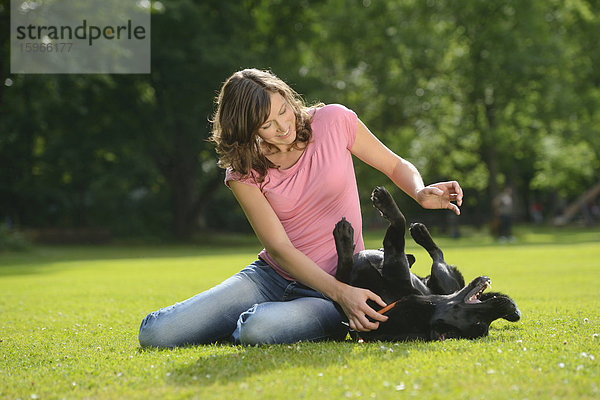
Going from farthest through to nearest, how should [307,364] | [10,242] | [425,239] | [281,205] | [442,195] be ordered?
[10,242] < [425,239] < [281,205] < [442,195] < [307,364]

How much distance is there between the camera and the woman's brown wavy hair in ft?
14.0

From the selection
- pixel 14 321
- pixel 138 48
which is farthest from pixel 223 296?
pixel 138 48

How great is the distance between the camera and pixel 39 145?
3872 centimetres

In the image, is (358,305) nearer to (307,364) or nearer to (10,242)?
(307,364)

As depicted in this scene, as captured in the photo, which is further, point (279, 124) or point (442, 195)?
point (279, 124)

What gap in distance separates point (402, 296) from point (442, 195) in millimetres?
708

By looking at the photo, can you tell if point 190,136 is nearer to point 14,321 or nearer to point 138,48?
point 138,48

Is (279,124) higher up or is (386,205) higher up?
(279,124)

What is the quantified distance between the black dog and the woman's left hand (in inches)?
7.8

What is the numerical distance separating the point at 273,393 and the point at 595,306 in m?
4.42

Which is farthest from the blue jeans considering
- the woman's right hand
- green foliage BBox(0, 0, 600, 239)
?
green foliage BBox(0, 0, 600, 239)

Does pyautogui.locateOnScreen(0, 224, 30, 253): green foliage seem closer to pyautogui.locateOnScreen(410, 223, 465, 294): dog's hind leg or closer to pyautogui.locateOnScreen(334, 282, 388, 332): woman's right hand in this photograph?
pyautogui.locateOnScreen(410, 223, 465, 294): dog's hind leg

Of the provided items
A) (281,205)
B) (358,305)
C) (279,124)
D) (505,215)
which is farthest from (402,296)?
(505,215)

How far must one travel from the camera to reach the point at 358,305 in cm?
390
